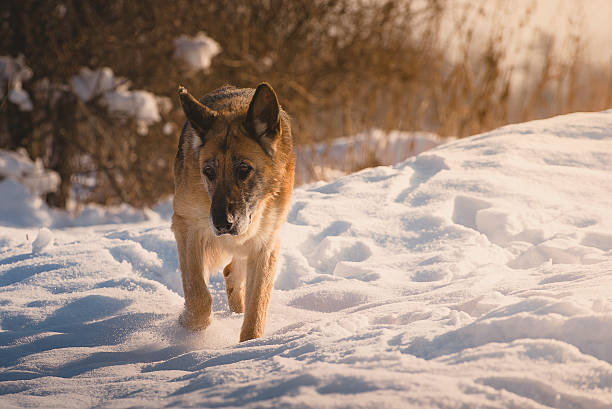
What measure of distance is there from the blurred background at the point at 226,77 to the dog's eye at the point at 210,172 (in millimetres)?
4916

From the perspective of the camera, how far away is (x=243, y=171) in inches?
139

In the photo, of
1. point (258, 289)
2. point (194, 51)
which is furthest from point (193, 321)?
point (194, 51)

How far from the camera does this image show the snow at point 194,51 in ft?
26.5

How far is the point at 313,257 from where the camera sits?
16.4 feet

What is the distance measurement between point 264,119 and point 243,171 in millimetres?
378

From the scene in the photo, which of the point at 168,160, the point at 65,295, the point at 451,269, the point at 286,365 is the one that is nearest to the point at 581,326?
the point at 286,365

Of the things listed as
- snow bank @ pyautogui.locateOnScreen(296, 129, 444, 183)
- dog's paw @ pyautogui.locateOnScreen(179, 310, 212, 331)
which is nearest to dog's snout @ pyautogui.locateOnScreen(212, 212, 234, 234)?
dog's paw @ pyautogui.locateOnScreen(179, 310, 212, 331)

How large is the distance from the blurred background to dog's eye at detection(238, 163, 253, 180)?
16.4 feet

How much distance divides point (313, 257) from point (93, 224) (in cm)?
460

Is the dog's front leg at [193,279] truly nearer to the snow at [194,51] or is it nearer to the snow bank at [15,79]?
the snow at [194,51]

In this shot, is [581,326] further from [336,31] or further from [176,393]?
[336,31]

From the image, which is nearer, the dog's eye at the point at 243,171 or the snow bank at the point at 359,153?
the dog's eye at the point at 243,171

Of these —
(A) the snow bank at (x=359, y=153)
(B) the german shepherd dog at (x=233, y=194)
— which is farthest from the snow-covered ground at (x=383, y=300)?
(A) the snow bank at (x=359, y=153)

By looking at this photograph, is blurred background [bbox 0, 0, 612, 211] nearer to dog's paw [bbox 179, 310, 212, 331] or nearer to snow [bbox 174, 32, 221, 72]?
snow [bbox 174, 32, 221, 72]
